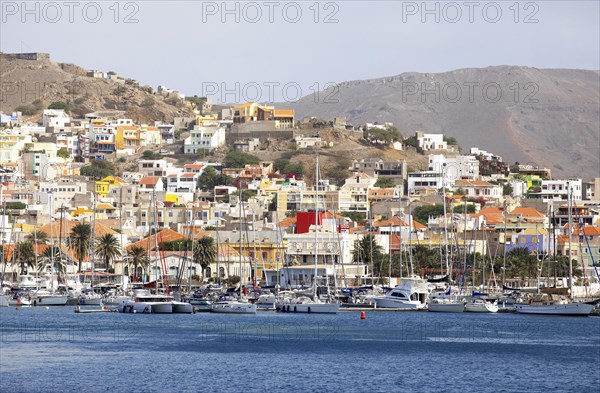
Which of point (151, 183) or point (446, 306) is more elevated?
point (151, 183)

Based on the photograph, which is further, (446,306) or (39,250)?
(39,250)

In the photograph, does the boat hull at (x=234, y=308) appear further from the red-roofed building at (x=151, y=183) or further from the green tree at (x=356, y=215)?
the red-roofed building at (x=151, y=183)

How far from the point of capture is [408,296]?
94938 millimetres

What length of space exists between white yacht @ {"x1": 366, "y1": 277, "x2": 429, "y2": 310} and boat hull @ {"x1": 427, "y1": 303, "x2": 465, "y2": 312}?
1.76ft

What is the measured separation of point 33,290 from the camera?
103 meters

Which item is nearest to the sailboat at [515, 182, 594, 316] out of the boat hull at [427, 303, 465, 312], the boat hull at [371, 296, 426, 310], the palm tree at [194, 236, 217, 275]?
the boat hull at [427, 303, 465, 312]

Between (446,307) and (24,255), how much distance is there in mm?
35925

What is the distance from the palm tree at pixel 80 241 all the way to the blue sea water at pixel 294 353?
2697 centimetres

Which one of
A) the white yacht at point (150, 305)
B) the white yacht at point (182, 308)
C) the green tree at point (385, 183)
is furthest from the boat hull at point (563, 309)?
the green tree at point (385, 183)

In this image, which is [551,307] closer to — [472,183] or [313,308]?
[313,308]

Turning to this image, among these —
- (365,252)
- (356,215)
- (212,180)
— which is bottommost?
(365,252)

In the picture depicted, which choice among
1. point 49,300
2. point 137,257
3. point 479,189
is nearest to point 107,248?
point 137,257

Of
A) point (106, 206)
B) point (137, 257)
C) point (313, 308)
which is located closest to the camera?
point (313, 308)

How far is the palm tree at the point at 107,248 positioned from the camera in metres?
116
